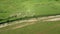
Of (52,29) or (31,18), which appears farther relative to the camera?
(31,18)

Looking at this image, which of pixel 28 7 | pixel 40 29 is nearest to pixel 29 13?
pixel 28 7

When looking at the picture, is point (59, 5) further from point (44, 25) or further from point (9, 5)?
point (9, 5)

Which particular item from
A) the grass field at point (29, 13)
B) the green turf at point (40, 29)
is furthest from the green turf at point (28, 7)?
the green turf at point (40, 29)

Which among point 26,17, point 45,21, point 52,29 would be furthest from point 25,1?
point 52,29

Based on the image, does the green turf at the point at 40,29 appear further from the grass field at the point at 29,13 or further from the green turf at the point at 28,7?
the green turf at the point at 28,7

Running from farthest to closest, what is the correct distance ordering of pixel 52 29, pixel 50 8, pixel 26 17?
pixel 50 8, pixel 26 17, pixel 52 29

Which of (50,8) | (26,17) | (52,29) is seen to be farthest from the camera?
(50,8)

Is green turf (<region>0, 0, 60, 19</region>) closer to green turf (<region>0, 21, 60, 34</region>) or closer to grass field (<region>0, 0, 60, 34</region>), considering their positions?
grass field (<region>0, 0, 60, 34</region>)

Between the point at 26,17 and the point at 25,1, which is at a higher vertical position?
the point at 25,1

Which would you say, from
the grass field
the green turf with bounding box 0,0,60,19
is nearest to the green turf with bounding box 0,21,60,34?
the grass field
